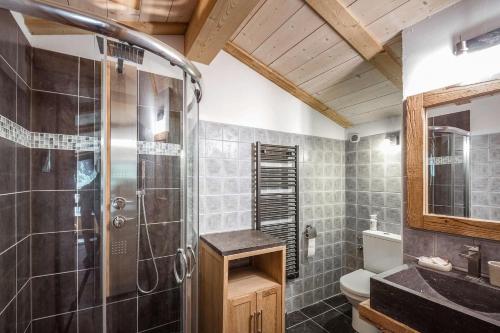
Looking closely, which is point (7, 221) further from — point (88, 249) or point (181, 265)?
point (181, 265)

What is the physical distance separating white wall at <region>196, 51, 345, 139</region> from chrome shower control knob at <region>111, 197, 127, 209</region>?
3.05 feet

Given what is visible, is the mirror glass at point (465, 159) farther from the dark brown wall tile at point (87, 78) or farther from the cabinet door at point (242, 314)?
the dark brown wall tile at point (87, 78)

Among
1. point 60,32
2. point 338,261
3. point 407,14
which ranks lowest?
point 338,261

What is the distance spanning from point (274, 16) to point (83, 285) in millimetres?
2168

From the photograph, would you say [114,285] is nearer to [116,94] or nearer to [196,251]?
[196,251]

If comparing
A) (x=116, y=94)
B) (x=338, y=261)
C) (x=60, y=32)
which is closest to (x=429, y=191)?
(x=338, y=261)

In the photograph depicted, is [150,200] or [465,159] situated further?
[150,200]

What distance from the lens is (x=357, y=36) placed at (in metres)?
1.70

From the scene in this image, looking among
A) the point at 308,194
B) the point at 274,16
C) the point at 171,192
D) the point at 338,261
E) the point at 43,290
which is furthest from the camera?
the point at 338,261

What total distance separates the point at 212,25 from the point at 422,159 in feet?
5.02

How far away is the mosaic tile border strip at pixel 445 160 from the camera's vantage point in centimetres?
139

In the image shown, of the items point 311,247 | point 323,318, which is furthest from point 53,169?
point 323,318

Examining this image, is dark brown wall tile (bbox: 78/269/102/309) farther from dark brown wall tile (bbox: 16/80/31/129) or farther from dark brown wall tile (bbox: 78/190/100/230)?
dark brown wall tile (bbox: 16/80/31/129)

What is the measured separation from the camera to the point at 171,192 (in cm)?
157
